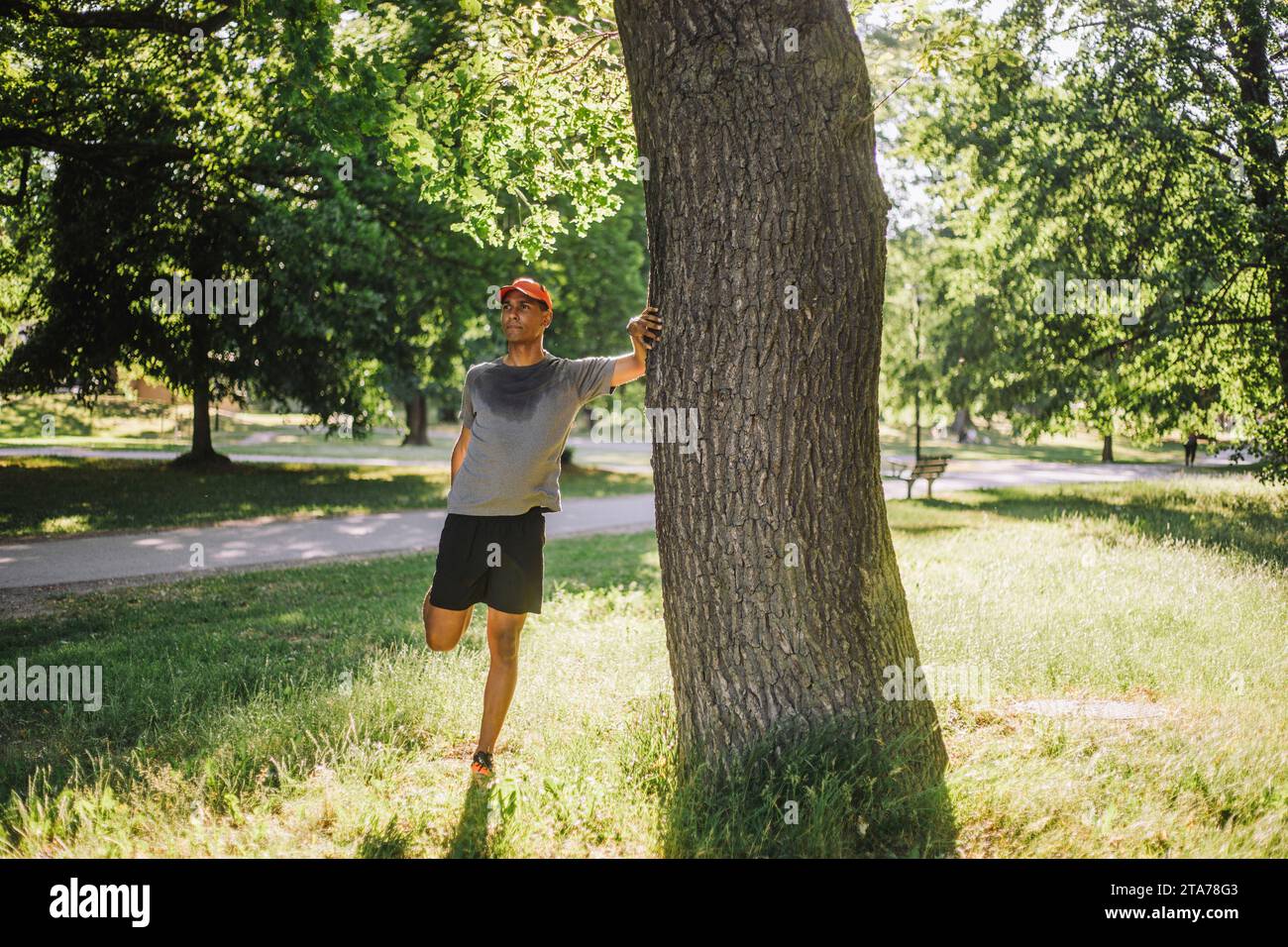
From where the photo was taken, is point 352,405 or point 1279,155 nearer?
point 1279,155

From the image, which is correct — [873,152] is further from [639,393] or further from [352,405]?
[639,393]

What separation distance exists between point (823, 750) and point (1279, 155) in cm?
1401

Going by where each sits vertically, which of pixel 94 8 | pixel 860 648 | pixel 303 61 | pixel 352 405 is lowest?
pixel 860 648

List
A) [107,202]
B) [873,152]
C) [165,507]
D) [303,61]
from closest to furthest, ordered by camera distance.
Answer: [873,152] → [303,61] → [165,507] → [107,202]

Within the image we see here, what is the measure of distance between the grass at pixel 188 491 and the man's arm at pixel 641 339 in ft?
36.6

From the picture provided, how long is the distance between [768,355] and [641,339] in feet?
2.03

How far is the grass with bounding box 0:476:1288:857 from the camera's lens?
327cm

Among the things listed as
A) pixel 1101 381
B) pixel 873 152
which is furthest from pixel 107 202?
pixel 1101 381

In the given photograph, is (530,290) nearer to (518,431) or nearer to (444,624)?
(518,431)

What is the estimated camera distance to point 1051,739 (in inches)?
158

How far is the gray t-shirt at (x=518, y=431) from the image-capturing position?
13.5 feet

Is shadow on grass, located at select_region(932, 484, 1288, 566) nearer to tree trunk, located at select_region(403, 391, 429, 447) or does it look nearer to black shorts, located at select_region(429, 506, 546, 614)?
black shorts, located at select_region(429, 506, 546, 614)

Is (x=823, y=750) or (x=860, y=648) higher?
(x=860, y=648)

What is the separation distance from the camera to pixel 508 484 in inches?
162
